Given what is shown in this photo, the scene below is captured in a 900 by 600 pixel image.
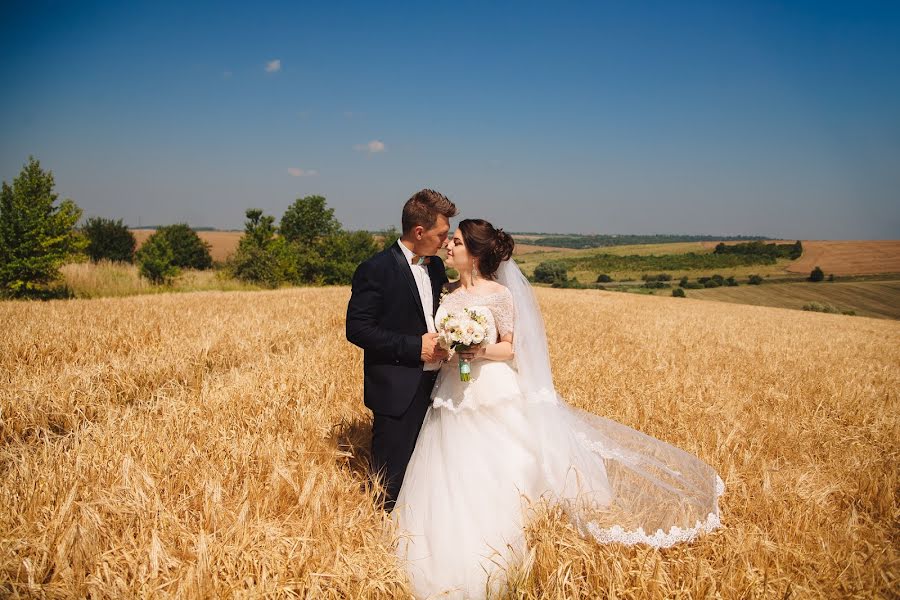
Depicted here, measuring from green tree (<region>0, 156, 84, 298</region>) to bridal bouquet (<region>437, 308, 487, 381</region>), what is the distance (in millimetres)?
21452

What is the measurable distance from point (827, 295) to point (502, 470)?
203ft

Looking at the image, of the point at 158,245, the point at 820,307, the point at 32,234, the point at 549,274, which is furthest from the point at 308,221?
the point at 820,307

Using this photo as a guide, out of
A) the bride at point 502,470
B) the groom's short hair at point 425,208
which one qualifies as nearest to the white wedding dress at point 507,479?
the bride at point 502,470

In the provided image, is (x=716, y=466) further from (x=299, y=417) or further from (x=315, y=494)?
(x=299, y=417)

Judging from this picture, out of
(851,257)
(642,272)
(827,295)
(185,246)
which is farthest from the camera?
(642,272)

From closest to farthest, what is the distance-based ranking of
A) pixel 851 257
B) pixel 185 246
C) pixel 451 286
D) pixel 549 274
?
1. pixel 451 286
2. pixel 851 257
3. pixel 549 274
4. pixel 185 246

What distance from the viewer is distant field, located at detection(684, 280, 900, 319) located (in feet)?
152

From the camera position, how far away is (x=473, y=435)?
336cm

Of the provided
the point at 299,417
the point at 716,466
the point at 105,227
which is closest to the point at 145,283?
the point at 299,417

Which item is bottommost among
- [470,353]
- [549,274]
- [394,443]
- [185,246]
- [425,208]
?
[549,274]

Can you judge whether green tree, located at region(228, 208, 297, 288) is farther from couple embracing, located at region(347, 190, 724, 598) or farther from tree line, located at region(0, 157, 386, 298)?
couple embracing, located at region(347, 190, 724, 598)

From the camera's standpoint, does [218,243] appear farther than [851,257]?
Yes

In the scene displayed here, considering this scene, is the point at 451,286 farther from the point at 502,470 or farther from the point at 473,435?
the point at 502,470

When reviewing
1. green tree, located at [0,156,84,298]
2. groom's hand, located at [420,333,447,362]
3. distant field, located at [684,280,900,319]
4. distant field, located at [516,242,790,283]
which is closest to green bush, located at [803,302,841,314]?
distant field, located at [684,280,900,319]
